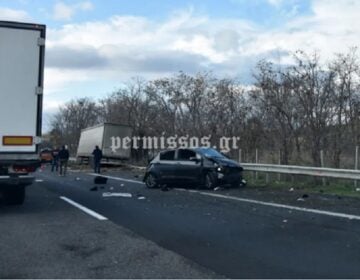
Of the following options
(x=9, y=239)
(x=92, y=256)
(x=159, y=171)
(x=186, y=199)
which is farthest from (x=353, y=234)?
(x=159, y=171)

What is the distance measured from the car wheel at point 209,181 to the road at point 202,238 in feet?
14.5

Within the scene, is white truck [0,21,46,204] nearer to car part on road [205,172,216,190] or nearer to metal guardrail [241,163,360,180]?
car part on road [205,172,216,190]

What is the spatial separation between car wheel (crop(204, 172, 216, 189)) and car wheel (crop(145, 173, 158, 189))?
217cm

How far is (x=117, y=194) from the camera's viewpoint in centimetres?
1766

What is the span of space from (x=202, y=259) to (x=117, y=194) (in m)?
10.5

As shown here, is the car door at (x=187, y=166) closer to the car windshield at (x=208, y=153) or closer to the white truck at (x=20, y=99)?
the car windshield at (x=208, y=153)

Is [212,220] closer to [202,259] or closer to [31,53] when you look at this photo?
[202,259]

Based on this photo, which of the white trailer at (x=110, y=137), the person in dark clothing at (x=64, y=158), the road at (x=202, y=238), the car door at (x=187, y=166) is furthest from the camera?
the white trailer at (x=110, y=137)

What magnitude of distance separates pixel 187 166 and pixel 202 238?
11.1 metres

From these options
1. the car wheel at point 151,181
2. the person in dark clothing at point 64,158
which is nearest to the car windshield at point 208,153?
the car wheel at point 151,181

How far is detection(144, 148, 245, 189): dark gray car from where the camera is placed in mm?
19469

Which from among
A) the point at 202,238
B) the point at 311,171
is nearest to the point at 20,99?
the point at 202,238

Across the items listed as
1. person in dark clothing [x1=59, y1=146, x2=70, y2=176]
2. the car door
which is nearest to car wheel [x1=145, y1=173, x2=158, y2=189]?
the car door

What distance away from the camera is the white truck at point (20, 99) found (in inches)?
483
